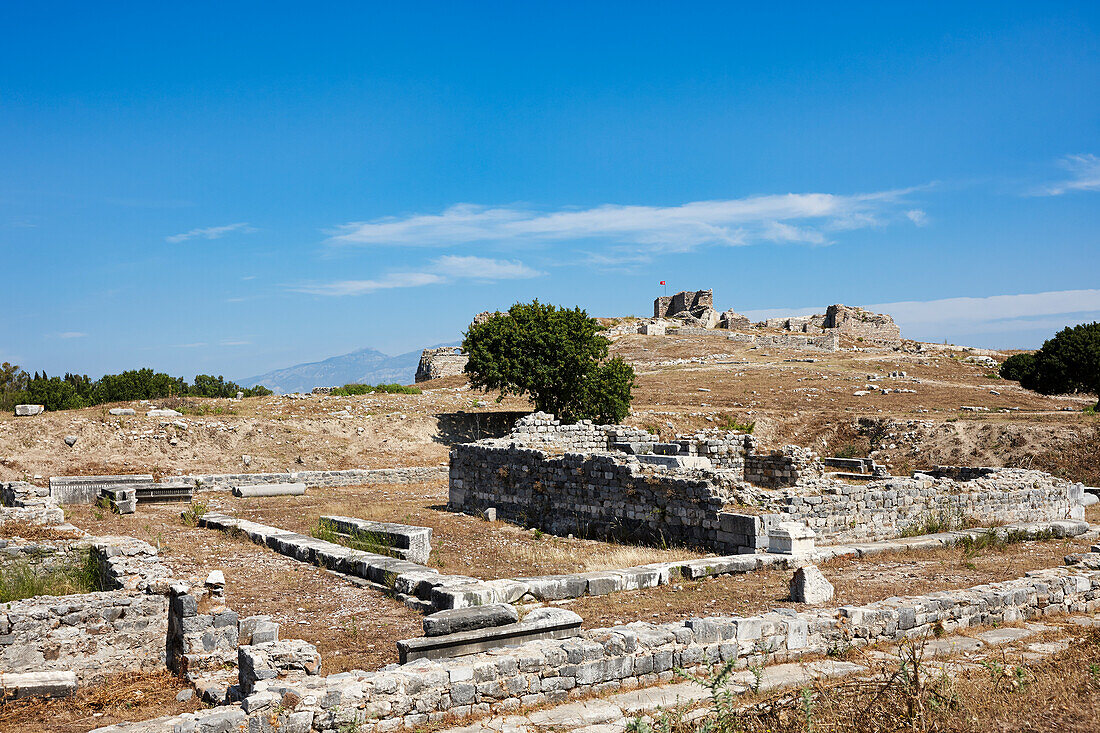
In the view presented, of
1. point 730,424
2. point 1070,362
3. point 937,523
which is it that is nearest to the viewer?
point 937,523

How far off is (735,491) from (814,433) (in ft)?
67.4

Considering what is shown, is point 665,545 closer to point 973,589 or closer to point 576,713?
point 973,589

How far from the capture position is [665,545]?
14.1 metres

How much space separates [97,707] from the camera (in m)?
6.87

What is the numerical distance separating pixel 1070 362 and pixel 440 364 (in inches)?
1711

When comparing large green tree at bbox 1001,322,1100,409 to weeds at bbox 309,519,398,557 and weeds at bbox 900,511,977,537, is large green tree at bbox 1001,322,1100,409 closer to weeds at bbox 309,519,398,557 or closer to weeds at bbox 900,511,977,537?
weeds at bbox 900,511,977,537

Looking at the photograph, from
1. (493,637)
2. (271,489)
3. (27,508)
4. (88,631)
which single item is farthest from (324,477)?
(493,637)

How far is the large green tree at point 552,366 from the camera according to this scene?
31109 millimetres

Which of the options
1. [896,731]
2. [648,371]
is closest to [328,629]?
[896,731]

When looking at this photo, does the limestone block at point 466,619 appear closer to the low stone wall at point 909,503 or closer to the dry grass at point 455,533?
the dry grass at point 455,533

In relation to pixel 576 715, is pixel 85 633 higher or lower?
higher

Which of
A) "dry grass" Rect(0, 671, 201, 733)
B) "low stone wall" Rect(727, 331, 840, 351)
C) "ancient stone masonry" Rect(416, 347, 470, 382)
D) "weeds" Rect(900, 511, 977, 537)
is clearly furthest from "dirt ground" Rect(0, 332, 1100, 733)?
"ancient stone masonry" Rect(416, 347, 470, 382)

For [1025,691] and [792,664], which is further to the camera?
[792,664]

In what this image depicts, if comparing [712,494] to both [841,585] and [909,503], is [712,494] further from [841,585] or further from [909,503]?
[909,503]
